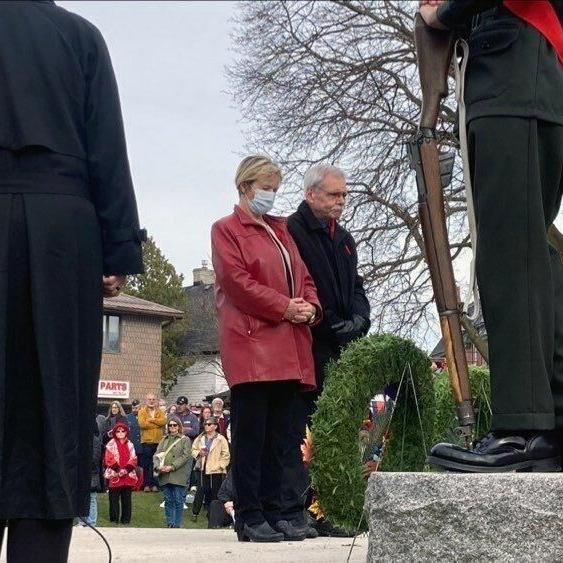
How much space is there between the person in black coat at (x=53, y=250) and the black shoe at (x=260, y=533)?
215 cm

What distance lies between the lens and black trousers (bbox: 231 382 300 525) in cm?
500

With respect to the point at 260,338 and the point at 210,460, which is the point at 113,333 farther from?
the point at 260,338

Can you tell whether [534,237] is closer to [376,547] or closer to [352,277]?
[376,547]

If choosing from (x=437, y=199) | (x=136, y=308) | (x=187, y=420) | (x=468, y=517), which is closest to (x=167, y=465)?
(x=187, y=420)

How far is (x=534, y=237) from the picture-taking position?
10.1ft

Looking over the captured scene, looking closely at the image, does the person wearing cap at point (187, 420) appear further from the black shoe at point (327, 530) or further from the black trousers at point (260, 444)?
the black trousers at point (260, 444)

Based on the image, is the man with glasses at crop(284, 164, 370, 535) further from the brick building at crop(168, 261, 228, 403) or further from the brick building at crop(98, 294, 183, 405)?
the brick building at crop(168, 261, 228, 403)

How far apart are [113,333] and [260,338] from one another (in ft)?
168

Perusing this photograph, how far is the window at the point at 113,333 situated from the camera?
180ft

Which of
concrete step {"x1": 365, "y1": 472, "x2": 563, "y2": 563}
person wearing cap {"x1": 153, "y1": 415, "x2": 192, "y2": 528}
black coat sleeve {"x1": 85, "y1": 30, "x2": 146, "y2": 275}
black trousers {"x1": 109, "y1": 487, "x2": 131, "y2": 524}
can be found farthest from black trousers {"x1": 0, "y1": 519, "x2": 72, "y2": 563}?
black trousers {"x1": 109, "y1": 487, "x2": 131, "y2": 524}

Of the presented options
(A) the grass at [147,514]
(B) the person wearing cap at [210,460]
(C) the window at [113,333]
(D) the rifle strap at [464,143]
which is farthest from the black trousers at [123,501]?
(C) the window at [113,333]

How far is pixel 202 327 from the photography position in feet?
216

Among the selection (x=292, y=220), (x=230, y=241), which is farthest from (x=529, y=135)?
(x=292, y=220)

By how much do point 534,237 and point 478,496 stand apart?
0.78m
